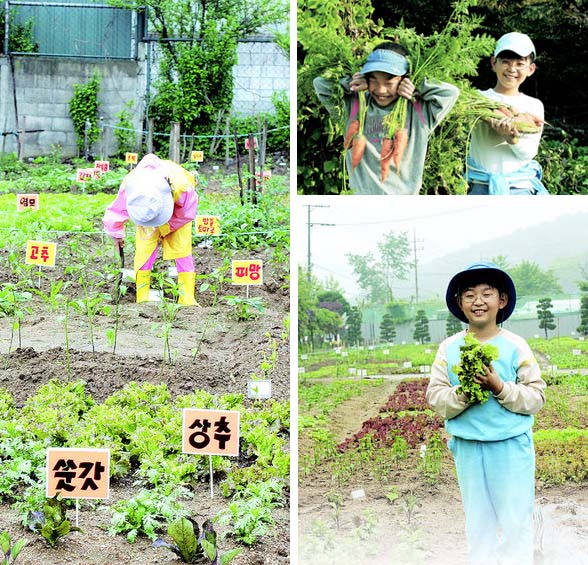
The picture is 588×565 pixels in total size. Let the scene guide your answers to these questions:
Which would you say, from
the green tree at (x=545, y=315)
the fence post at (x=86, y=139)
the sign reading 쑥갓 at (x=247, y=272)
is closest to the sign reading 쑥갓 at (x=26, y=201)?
the fence post at (x=86, y=139)

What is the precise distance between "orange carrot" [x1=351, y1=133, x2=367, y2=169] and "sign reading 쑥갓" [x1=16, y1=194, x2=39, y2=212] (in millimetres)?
1397

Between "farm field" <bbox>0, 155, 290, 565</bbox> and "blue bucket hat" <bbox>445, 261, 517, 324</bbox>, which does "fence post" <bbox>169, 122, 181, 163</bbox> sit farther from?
"blue bucket hat" <bbox>445, 261, 517, 324</bbox>

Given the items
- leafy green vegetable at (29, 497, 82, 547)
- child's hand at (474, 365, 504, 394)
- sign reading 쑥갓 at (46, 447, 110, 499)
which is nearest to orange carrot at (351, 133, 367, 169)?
child's hand at (474, 365, 504, 394)

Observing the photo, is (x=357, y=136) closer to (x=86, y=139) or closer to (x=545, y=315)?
(x=545, y=315)

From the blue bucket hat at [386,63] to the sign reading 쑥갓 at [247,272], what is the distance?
956 mm

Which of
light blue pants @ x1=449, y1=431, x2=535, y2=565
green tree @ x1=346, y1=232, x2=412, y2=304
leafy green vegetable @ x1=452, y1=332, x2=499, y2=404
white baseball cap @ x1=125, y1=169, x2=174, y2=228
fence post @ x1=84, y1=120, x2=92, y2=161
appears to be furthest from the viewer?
fence post @ x1=84, y1=120, x2=92, y2=161

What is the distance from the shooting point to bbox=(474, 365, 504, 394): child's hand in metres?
3.46

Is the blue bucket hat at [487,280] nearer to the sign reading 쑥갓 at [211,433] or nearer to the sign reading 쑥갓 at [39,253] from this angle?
the sign reading 쑥갓 at [211,433]

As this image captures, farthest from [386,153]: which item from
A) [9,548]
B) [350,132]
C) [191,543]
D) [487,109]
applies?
[9,548]

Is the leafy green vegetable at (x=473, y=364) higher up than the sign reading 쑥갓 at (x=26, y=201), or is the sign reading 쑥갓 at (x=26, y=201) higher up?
the sign reading 쑥갓 at (x=26, y=201)

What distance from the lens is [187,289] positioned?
4.24 m

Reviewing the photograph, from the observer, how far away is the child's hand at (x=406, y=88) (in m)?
3.81

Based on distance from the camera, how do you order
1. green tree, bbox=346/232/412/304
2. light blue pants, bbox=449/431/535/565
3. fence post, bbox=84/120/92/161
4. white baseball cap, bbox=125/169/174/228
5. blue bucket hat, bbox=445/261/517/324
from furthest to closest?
fence post, bbox=84/120/92/161 < white baseball cap, bbox=125/169/174/228 < green tree, bbox=346/232/412/304 < blue bucket hat, bbox=445/261/517/324 < light blue pants, bbox=449/431/535/565

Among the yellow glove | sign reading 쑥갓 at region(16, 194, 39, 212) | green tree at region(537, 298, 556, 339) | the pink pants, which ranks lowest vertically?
green tree at region(537, 298, 556, 339)
